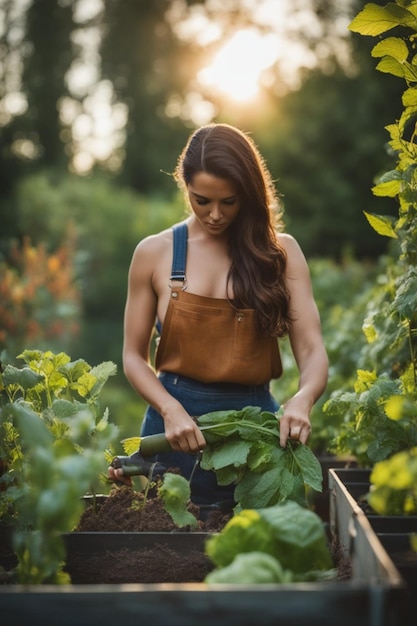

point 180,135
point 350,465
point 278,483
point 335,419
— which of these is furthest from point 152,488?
point 180,135

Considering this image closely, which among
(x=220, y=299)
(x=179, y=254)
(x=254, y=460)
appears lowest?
(x=254, y=460)

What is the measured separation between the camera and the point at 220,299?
2.90 meters

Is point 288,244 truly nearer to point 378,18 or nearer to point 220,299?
point 220,299

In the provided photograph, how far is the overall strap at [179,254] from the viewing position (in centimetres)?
296

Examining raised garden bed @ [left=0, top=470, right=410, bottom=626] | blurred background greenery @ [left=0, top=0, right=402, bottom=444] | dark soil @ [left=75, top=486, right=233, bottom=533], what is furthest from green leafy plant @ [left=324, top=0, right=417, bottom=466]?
blurred background greenery @ [left=0, top=0, right=402, bottom=444]

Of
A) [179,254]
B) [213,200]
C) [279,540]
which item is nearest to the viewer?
[279,540]

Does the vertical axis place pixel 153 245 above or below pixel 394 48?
below

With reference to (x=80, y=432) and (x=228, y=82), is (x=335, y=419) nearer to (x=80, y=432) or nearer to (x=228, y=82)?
(x=80, y=432)

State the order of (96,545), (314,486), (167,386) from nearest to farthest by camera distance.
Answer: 1. (96,545)
2. (314,486)
3. (167,386)

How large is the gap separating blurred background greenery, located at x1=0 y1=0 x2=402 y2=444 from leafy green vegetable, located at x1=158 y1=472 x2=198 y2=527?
11.7 feet

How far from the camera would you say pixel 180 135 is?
32.9m

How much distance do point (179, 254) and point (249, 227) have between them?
0.94 ft

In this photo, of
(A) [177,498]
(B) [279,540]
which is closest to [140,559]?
(A) [177,498]

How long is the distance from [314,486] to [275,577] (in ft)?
2.23
